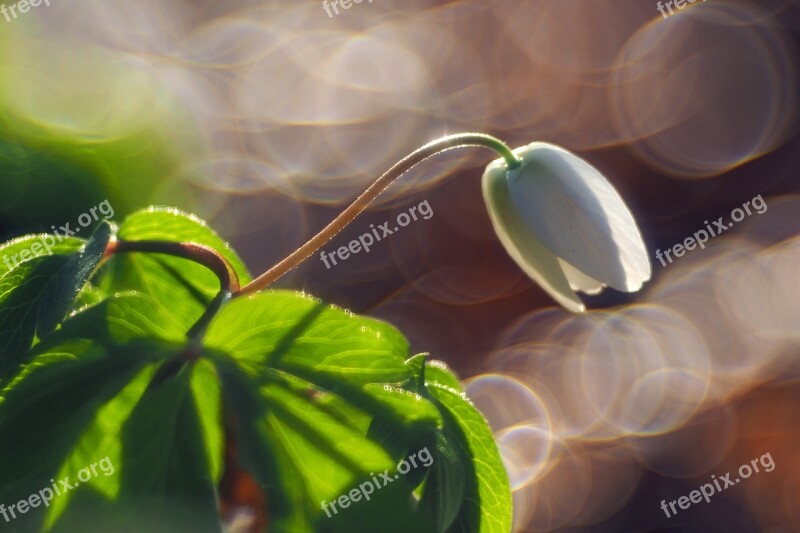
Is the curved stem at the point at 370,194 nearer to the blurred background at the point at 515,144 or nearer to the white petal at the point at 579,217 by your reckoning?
the white petal at the point at 579,217

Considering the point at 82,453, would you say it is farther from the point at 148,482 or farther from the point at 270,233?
the point at 270,233

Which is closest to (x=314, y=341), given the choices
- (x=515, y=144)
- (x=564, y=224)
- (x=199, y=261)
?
(x=199, y=261)

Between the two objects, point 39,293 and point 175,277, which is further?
point 175,277

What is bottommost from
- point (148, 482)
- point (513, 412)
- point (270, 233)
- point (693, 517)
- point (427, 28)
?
point (693, 517)

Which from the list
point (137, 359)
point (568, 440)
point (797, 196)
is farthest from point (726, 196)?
point (137, 359)

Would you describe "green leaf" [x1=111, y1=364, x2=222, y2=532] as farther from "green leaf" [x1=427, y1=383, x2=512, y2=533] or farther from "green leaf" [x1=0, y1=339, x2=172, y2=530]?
"green leaf" [x1=427, y1=383, x2=512, y2=533]

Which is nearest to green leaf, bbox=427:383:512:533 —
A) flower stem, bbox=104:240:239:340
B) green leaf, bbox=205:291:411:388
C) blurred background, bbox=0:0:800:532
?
green leaf, bbox=205:291:411:388

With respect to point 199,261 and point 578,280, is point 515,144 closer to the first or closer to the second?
point 578,280
